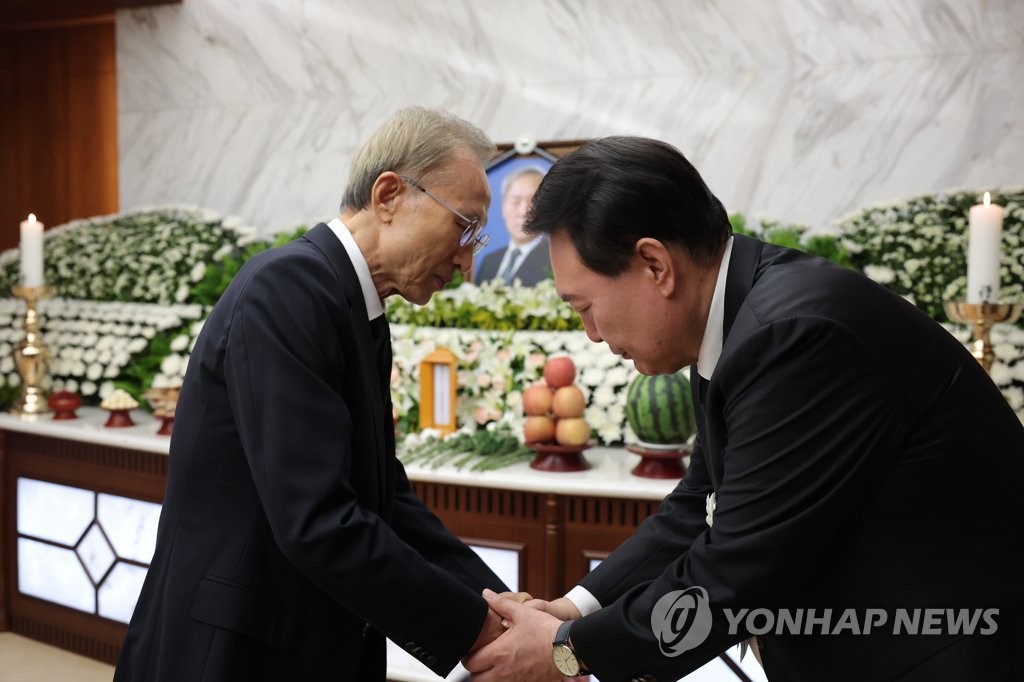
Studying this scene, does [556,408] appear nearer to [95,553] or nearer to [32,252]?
[95,553]

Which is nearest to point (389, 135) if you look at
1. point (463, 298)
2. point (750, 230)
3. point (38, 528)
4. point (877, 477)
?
point (877, 477)

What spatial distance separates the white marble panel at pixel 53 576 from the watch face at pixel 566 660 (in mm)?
2866

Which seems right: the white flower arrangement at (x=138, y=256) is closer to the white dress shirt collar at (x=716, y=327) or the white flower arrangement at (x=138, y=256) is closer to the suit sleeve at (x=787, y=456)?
the white dress shirt collar at (x=716, y=327)

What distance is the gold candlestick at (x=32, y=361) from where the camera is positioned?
4168 millimetres

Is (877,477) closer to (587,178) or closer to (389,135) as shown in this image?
(587,178)

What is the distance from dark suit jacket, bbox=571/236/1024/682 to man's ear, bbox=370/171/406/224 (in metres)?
0.77

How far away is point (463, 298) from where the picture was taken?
13.5 ft

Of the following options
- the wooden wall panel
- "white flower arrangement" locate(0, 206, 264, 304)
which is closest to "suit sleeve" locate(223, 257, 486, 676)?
"white flower arrangement" locate(0, 206, 264, 304)

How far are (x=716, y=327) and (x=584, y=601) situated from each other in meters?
0.84

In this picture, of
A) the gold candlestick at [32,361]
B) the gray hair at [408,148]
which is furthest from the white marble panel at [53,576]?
the gray hair at [408,148]

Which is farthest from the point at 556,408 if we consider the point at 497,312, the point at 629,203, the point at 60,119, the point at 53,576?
the point at 60,119

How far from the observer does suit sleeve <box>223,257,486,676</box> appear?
5.17 ft

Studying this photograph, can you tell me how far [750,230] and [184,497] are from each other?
2934mm

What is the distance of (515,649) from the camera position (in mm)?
1873
